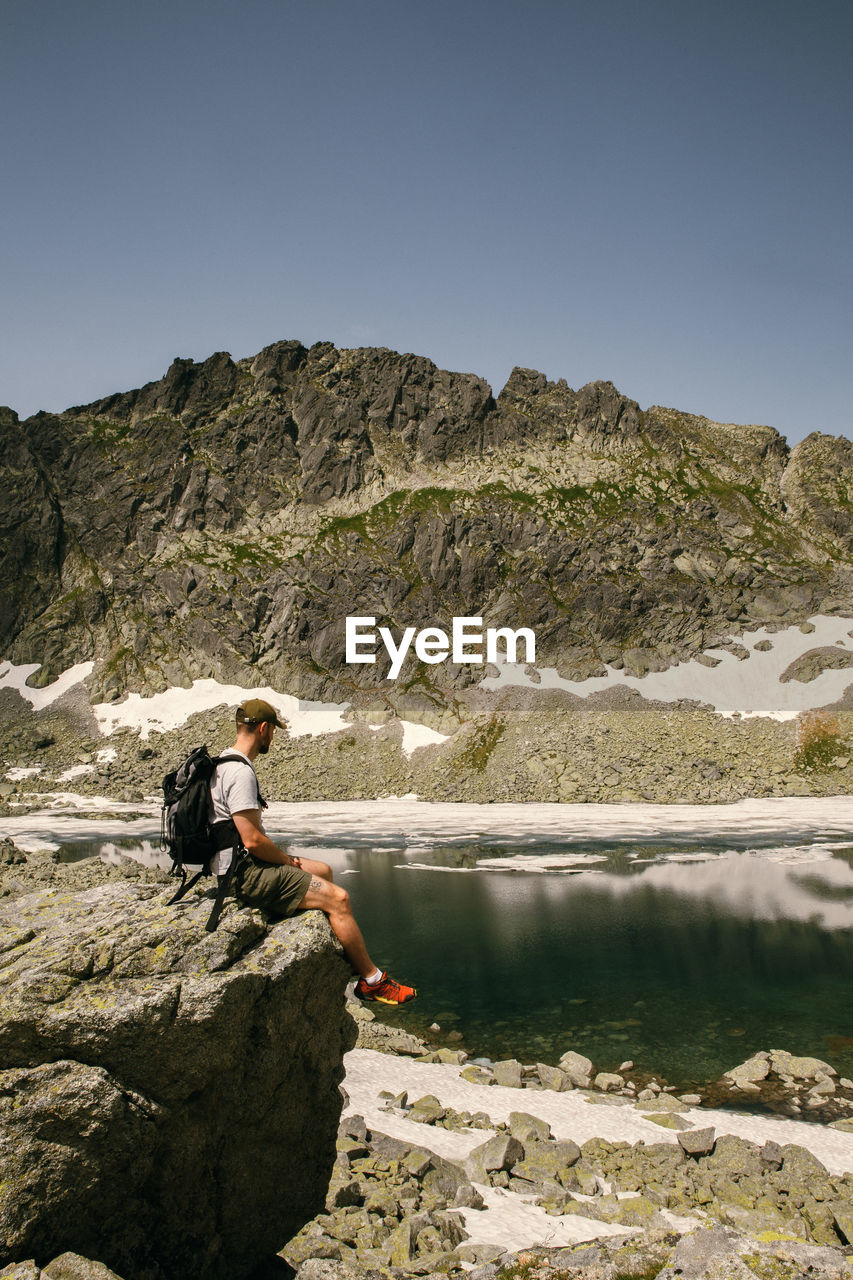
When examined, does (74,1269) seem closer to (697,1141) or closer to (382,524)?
(697,1141)

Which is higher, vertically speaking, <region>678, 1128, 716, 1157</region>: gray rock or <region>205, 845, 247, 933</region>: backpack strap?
<region>205, 845, 247, 933</region>: backpack strap

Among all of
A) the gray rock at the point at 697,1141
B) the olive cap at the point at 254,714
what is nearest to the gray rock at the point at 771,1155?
the gray rock at the point at 697,1141

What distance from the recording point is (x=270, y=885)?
346 inches

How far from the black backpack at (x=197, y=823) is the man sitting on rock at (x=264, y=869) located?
0.10 metres

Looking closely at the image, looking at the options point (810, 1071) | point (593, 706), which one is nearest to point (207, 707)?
point (593, 706)

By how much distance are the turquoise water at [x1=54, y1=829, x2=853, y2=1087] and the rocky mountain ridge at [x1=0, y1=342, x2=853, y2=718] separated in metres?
53.7

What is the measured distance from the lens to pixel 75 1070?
7.58 meters

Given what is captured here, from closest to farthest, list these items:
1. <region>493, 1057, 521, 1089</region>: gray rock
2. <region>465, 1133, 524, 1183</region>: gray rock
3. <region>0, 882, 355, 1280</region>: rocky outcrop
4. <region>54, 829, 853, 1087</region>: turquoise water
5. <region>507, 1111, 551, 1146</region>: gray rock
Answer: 1. <region>0, 882, 355, 1280</region>: rocky outcrop
2. <region>465, 1133, 524, 1183</region>: gray rock
3. <region>507, 1111, 551, 1146</region>: gray rock
4. <region>493, 1057, 521, 1089</region>: gray rock
5. <region>54, 829, 853, 1087</region>: turquoise water

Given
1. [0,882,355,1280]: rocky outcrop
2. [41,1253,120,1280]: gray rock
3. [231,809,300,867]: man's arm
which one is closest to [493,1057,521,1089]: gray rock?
[0,882,355,1280]: rocky outcrop

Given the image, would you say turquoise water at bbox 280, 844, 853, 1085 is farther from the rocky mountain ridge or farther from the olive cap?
the rocky mountain ridge

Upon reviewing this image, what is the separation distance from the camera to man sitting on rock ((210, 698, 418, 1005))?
27.5 feet

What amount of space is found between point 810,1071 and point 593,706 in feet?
260

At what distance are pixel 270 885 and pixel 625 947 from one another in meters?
29.1

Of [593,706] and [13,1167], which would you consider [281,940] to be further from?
[593,706]
